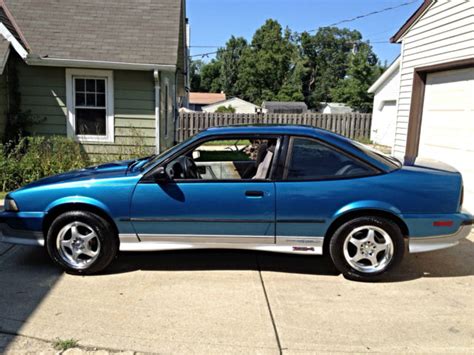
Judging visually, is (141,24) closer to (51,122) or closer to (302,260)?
(51,122)

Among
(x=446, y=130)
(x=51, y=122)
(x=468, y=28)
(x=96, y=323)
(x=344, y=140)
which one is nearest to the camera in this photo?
(x=96, y=323)

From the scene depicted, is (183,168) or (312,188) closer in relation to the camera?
(312,188)

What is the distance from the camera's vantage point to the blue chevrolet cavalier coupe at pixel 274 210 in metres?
4.11

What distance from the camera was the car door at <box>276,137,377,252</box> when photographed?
4.10m

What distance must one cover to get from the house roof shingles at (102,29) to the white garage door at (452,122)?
17.3 feet

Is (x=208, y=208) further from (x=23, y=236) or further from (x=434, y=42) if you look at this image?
(x=434, y=42)

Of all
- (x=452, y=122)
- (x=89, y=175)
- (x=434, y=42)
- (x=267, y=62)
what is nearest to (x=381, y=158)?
(x=89, y=175)

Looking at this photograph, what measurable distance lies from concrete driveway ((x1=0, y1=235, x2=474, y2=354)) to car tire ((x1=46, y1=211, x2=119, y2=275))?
14 cm

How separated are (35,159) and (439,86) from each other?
25.7 feet

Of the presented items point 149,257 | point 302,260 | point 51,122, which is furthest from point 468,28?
point 51,122

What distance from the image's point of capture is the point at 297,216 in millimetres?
4141

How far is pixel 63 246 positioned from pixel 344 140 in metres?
3.17

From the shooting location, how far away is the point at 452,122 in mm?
7074

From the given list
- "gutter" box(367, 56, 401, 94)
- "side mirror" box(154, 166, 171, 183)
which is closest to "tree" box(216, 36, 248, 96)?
"gutter" box(367, 56, 401, 94)
